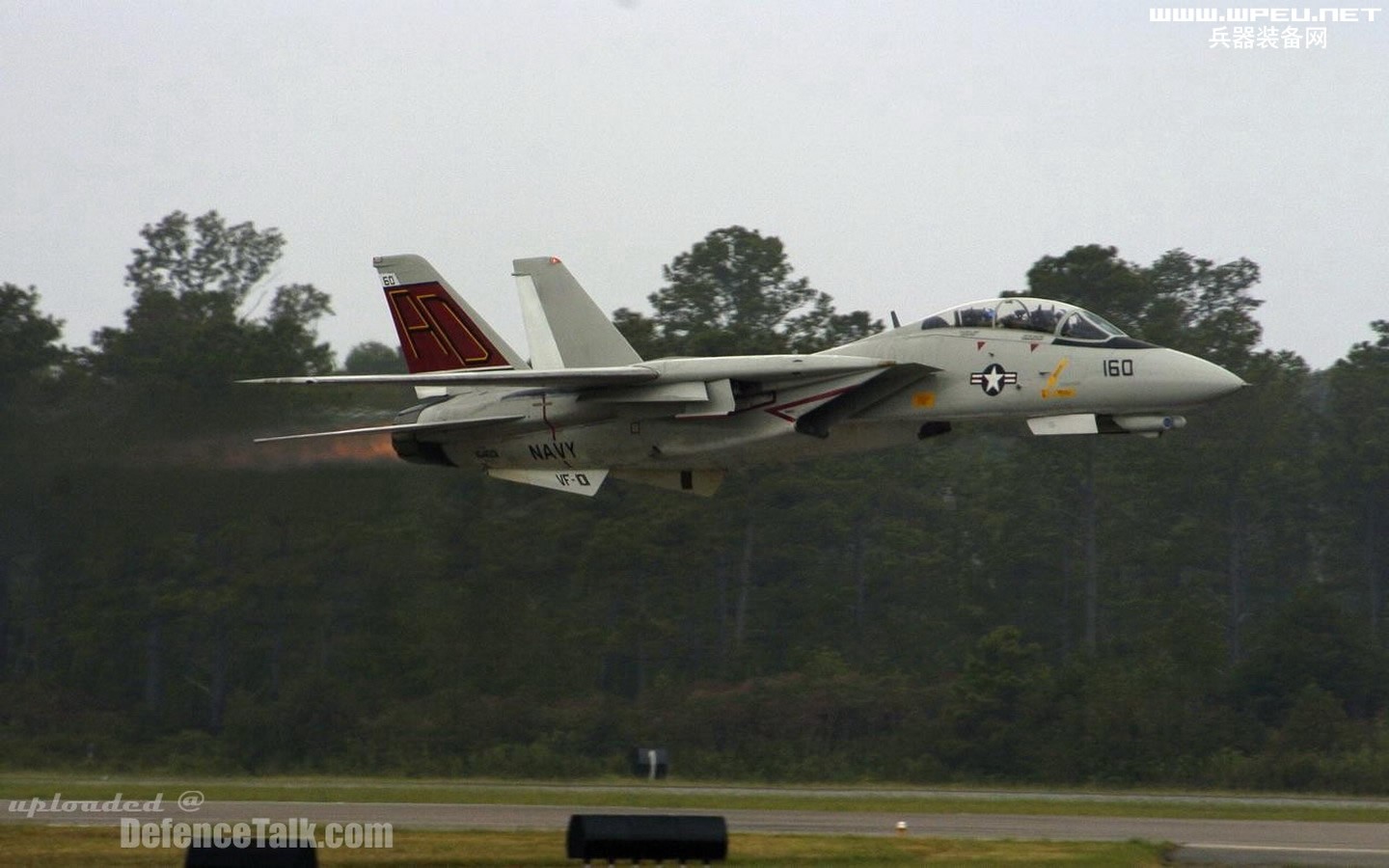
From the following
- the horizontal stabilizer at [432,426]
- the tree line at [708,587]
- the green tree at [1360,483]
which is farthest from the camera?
the green tree at [1360,483]

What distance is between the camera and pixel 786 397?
2547 centimetres

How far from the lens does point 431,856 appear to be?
21.3 metres

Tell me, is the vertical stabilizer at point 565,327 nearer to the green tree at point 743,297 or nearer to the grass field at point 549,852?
the grass field at point 549,852

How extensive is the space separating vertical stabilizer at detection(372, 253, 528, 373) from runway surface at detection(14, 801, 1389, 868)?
7394 millimetres

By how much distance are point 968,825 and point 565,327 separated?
34.2ft

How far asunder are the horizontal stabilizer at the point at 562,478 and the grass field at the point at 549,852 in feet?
18.9


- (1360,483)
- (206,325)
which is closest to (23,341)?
(206,325)

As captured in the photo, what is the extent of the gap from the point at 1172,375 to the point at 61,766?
1111 inches

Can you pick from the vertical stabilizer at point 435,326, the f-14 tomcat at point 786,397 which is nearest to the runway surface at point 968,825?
the f-14 tomcat at point 786,397

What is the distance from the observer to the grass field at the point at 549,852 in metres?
20.8

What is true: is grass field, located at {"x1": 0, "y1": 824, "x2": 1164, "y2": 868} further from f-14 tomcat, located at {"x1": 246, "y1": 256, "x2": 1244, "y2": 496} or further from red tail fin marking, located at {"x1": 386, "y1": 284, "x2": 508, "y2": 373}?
red tail fin marking, located at {"x1": 386, "y1": 284, "x2": 508, "y2": 373}

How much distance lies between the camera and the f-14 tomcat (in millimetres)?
24188

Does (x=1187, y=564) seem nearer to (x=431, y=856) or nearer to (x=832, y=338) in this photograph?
(x=832, y=338)

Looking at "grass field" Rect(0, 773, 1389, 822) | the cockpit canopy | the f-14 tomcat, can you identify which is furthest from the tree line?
the cockpit canopy
